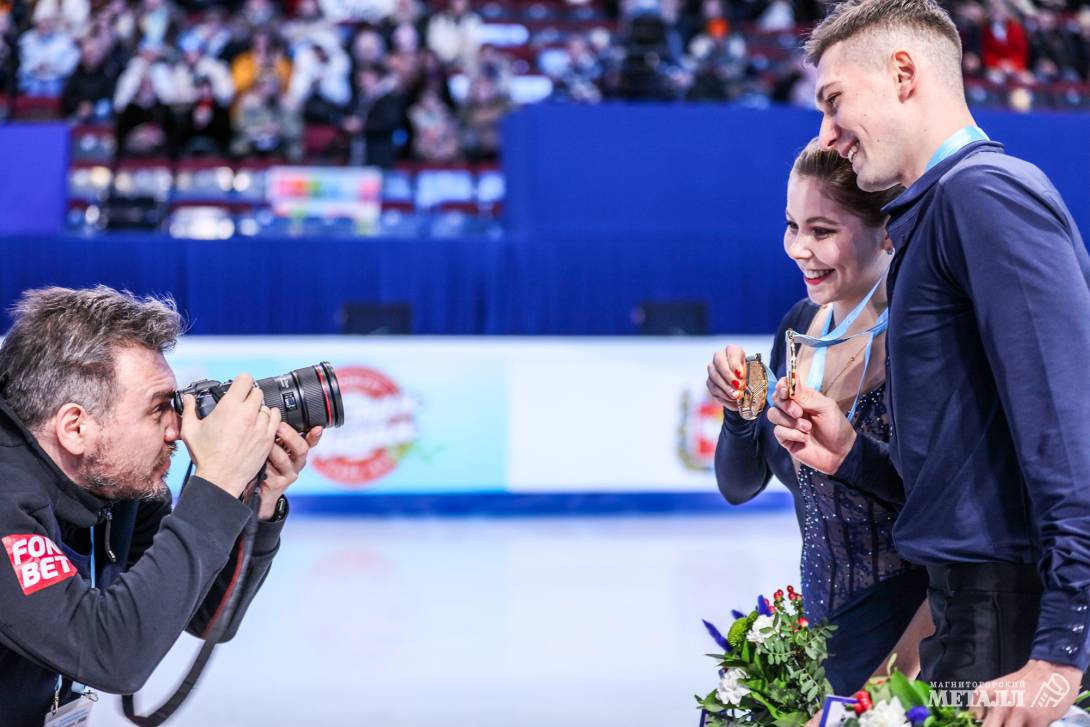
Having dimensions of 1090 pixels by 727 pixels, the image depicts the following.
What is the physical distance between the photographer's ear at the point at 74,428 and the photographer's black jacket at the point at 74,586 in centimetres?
4

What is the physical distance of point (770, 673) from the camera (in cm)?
149

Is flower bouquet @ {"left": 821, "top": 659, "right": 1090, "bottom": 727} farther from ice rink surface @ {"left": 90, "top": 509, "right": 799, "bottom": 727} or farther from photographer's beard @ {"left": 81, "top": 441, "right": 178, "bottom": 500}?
ice rink surface @ {"left": 90, "top": 509, "right": 799, "bottom": 727}

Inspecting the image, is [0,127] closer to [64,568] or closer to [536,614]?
[536,614]

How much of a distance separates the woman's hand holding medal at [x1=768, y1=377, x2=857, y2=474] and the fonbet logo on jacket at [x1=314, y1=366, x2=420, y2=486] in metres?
4.83

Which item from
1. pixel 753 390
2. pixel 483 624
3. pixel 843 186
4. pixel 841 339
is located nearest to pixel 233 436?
pixel 753 390

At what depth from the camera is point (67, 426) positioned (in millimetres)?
1662

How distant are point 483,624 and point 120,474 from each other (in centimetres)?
284

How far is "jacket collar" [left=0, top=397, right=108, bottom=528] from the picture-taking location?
1.62m

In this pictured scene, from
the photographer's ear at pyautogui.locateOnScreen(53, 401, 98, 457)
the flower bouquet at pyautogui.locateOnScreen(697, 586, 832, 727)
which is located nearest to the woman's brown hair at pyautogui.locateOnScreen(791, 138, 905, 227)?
the flower bouquet at pyautogui.locateOnScreen(697, 586, 832, 727)

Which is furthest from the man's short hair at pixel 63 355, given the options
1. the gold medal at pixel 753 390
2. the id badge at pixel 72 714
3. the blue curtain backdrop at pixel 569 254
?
the blue curtain backdrop at pixel 569 254

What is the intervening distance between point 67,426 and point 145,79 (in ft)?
27.2

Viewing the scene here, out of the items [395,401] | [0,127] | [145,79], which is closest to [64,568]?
[395,401]

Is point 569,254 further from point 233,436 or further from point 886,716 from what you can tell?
point 886,716

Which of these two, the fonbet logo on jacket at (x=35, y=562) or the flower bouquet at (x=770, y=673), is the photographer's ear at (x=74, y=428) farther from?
the flower bouquet at (x=770, y=673)
